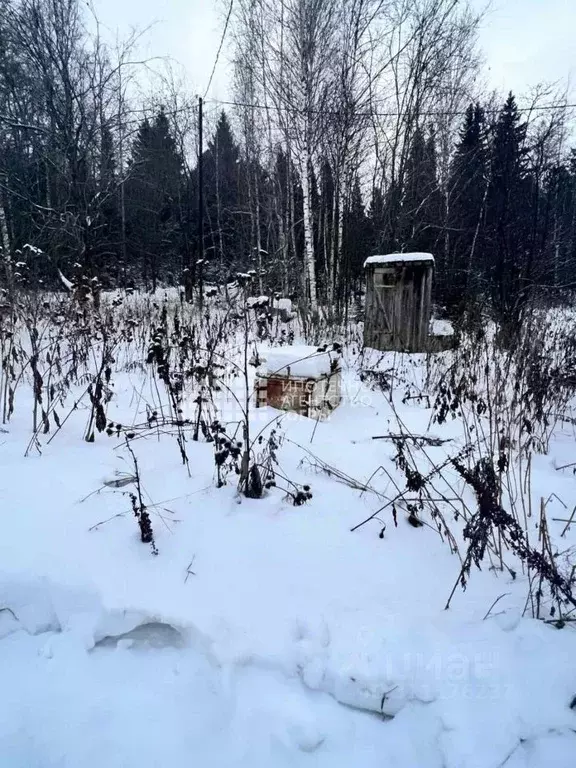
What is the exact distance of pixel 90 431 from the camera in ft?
8.59

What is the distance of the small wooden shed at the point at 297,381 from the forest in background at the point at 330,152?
4.14 metres

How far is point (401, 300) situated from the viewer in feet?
21.3

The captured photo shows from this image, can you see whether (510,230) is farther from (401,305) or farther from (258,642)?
(258,642)

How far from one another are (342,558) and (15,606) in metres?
1.15

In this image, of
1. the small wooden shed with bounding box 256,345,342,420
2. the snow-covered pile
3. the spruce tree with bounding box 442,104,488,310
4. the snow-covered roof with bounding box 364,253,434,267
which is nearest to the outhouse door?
the snow-covered roof with bounding box 364,253,434,267

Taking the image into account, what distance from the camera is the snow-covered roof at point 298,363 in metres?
3.20

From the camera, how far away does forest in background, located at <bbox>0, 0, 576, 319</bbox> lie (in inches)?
299

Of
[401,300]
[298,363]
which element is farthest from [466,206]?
[298,363]

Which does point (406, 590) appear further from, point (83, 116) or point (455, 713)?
point (83, 116)

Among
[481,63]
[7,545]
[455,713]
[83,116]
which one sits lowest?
[455,713]

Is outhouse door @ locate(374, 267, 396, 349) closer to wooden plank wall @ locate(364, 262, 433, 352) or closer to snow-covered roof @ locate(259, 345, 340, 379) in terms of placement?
wooden plank wall @ locate(364, 262, 433, 352)

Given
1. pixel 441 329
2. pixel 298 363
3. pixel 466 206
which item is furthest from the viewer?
pixel 466 206

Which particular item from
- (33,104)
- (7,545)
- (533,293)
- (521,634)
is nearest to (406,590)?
(521,634)

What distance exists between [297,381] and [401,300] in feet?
12.8
